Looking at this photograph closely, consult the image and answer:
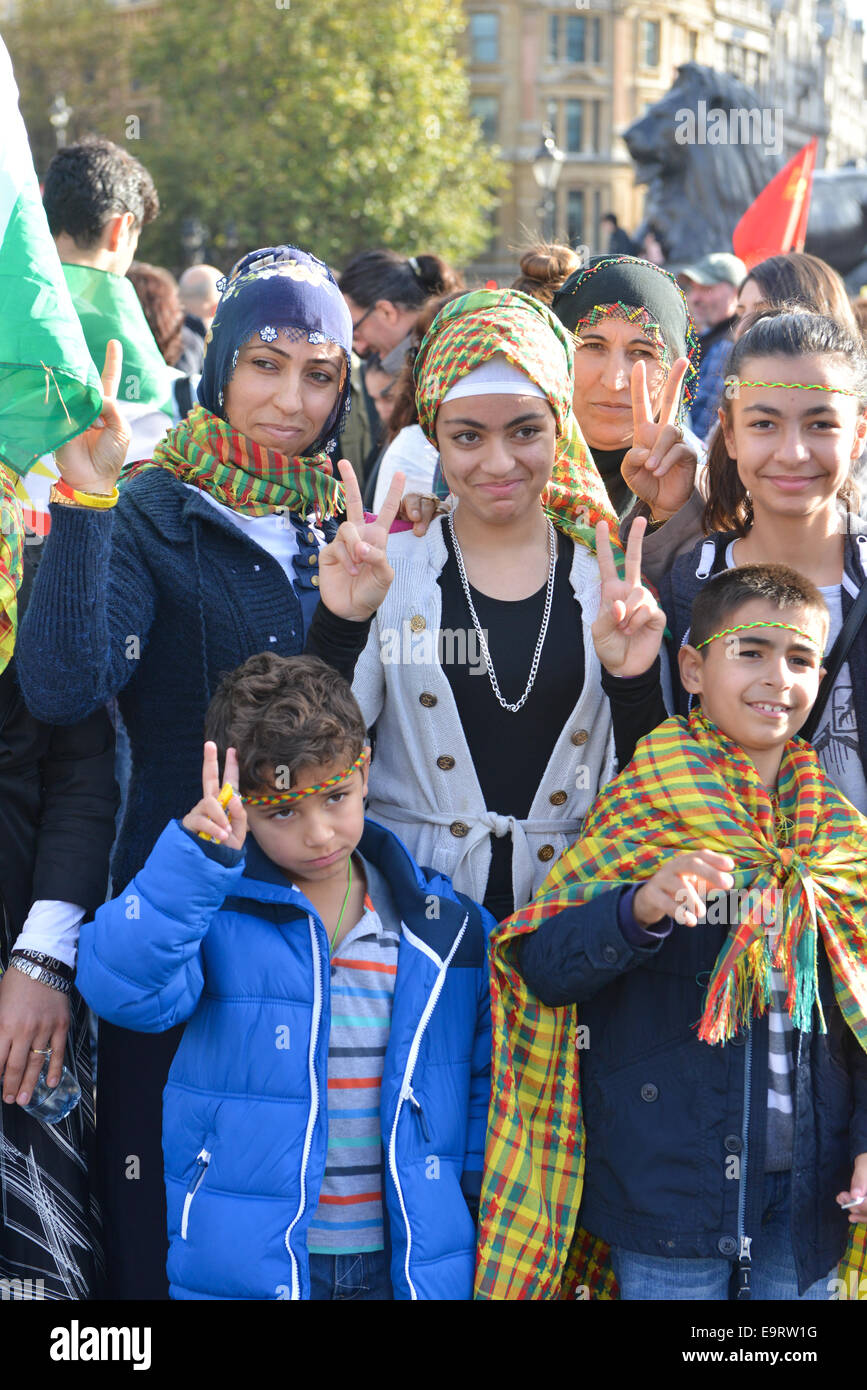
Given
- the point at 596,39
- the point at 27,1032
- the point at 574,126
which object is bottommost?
the point at 27,1032

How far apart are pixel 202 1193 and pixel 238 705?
2.80 ft

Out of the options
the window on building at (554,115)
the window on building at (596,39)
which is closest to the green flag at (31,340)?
the window on building at (554,115)

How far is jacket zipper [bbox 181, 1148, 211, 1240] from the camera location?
251cm

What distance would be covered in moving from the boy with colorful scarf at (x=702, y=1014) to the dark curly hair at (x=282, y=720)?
1.59ft

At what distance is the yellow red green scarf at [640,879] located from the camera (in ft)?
8.50

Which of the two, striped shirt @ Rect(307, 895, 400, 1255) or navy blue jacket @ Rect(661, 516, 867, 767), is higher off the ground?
navy blue jacket @ Rect(661, 516, 867, 767)

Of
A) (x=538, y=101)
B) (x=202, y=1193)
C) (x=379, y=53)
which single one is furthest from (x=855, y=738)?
(x=538, y=101)

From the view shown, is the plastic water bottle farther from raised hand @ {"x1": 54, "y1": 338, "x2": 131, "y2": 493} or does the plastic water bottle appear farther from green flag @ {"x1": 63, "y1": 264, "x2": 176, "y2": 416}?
green flag @ {"x1": 63, "y1": 264, "x2": 176, "y2": 416}

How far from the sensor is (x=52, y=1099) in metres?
2.73

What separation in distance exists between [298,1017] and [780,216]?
507 centimetres

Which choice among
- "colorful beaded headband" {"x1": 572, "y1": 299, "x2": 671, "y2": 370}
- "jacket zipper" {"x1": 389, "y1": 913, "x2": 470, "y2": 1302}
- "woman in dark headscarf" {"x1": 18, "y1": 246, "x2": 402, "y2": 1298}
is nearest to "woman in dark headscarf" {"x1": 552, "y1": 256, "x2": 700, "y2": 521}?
A: "colorful beaded headband" {"x1": 572, "y1": 299, "x2": 671, "y2": 370}

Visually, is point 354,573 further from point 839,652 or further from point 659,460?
point 839,652

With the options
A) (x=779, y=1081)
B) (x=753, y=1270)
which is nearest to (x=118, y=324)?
(x=779, y=1081)

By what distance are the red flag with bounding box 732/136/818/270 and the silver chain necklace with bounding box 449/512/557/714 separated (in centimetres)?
389
